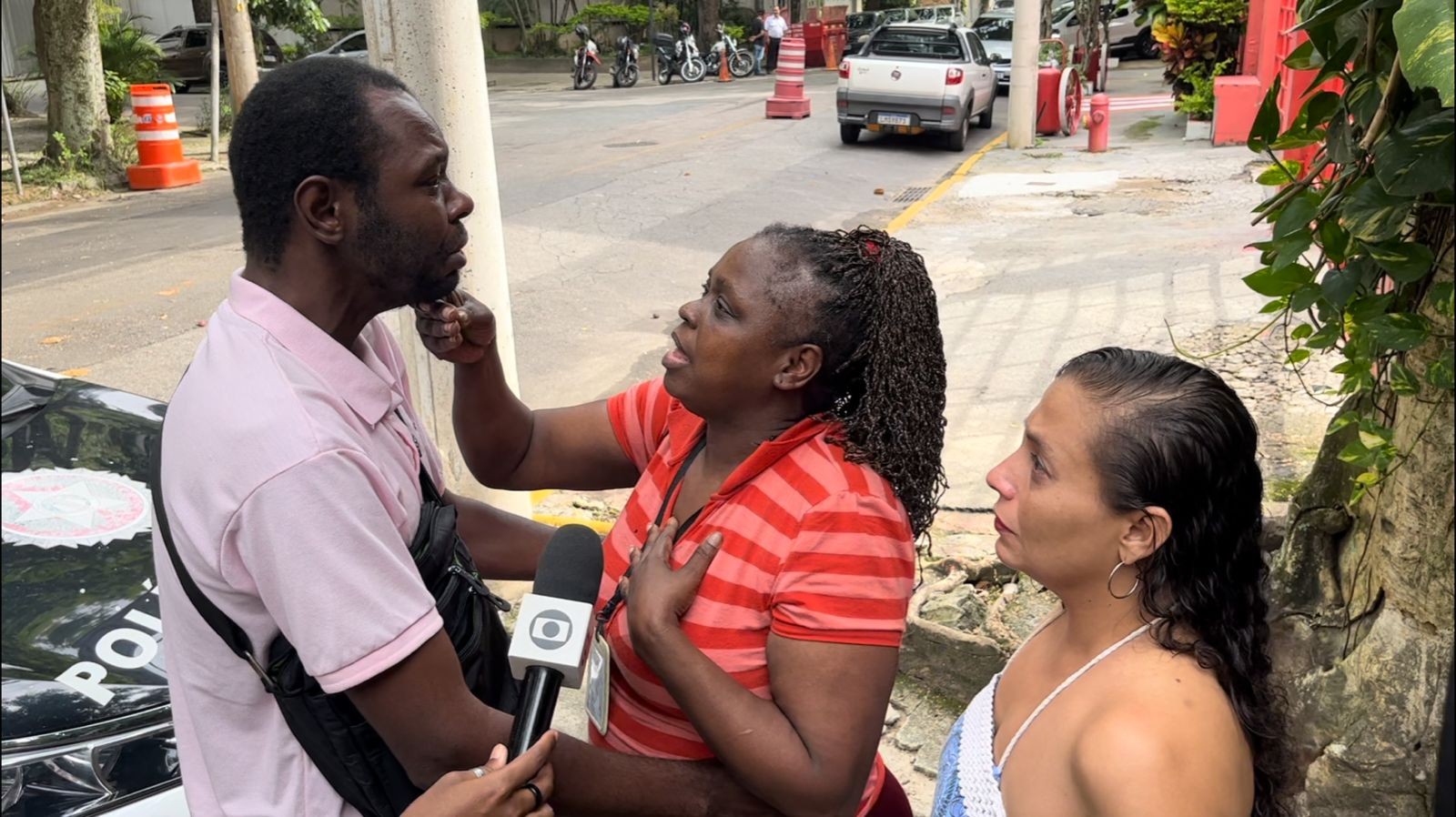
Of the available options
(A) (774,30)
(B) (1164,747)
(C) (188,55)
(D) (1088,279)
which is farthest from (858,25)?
(B) (1164,747)

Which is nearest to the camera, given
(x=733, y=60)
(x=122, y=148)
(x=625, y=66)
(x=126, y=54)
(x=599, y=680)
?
(x=599, y=680)

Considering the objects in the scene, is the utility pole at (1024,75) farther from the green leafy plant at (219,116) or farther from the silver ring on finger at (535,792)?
the silver ring on finger at (535,792)

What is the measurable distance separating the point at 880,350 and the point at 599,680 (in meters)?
0.69

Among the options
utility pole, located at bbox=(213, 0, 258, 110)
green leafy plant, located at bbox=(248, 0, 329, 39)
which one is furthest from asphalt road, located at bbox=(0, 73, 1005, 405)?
green leafy plant, located at bbox=(248, 0, 329, 39)

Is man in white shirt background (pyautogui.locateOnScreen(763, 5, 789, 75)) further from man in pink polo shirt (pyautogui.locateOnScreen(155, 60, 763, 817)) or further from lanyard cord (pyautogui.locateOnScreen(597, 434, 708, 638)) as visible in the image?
man in pink polo shirt (pyautogui.locateOnScreen(155, 60, 763, 817))

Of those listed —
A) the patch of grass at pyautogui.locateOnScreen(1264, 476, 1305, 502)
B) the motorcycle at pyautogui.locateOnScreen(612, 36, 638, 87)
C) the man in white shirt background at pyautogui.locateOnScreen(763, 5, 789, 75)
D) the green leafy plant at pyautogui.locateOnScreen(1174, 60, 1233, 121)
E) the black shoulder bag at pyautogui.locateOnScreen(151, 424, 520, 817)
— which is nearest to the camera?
the black shoulder bag at pyautogui.locateOnScreen(151, 424, 520, 817)

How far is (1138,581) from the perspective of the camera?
1666 millimetres

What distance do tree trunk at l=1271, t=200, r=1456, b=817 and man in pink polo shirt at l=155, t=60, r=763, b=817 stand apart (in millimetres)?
1346

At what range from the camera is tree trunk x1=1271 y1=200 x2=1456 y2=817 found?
2.20m

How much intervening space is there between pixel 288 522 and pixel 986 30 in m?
24.7

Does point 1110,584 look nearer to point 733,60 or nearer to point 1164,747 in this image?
point 1164,747

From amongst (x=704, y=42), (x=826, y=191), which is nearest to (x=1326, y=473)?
(x=826, y=191)

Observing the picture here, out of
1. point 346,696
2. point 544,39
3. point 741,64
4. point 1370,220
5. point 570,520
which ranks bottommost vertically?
point 570,520

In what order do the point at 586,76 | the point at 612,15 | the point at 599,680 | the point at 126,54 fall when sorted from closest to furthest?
1. the point at 599,680
2. the point at 126,54
3. the point at 586,76
4. the point at 612,15
